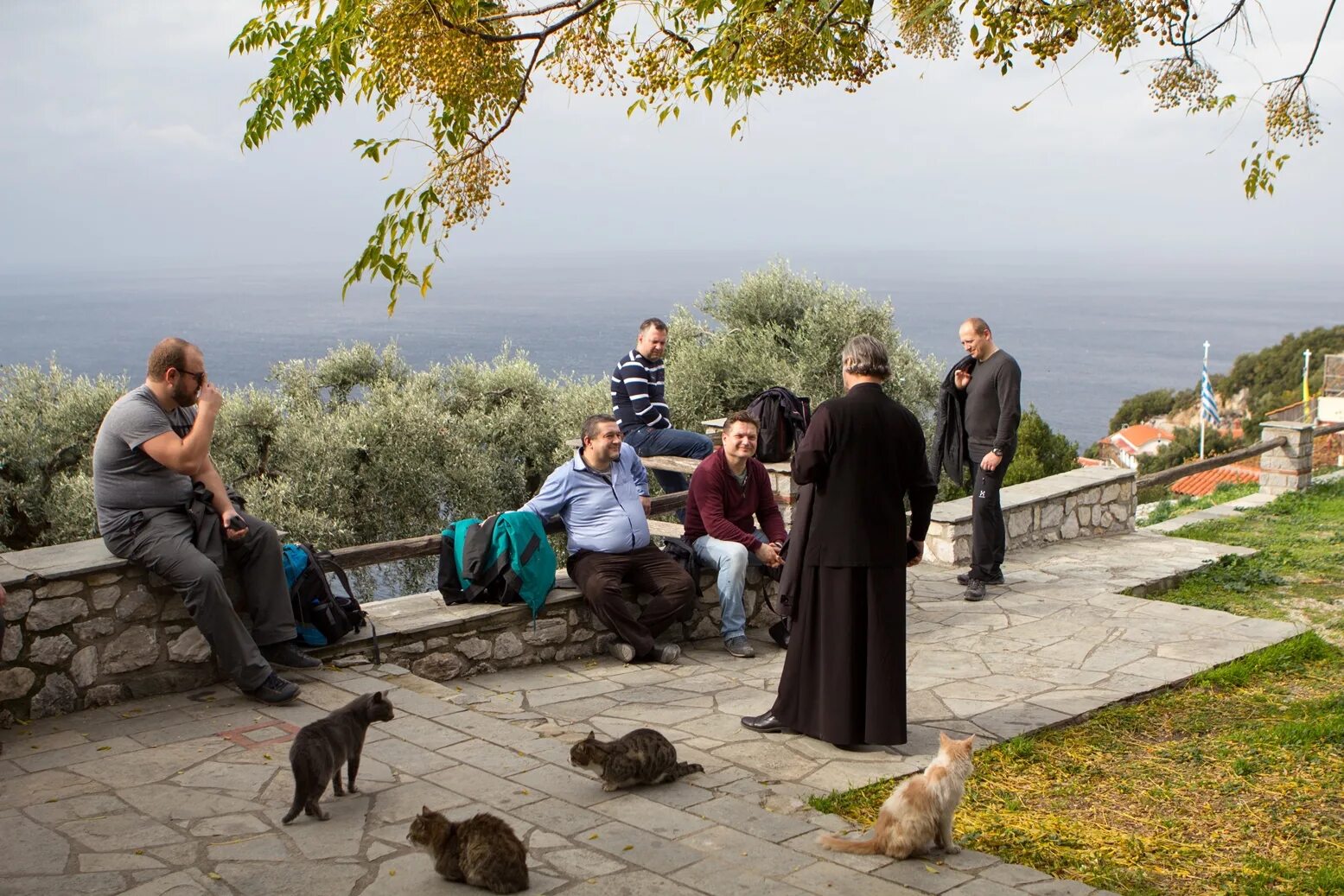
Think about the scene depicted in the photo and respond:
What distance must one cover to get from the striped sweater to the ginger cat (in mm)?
5728

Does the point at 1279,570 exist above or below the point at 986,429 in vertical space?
below

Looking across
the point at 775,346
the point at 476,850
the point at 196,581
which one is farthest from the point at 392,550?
the point at 775,346

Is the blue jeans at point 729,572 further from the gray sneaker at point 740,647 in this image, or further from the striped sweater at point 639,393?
the striped sweater at point 639,393

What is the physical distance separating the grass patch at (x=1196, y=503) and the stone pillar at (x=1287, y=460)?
294 mm

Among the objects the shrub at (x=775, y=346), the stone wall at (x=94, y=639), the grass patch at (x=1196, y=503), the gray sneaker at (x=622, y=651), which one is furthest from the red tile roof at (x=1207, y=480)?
the stone wall at (x=94, y=639)

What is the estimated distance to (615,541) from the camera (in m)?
7.32

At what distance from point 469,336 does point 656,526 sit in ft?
382

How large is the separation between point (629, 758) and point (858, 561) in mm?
1507

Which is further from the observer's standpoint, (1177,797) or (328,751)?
(1177,797)

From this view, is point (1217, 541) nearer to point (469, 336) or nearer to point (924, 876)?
point (924, 876)

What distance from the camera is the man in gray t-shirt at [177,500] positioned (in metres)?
5.55

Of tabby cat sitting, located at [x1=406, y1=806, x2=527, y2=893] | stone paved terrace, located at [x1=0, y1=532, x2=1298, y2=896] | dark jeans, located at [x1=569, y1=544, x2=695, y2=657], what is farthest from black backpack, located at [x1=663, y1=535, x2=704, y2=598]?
tabby cat sitting, located at [x1=406, y1=806, x2=527, y2=893]

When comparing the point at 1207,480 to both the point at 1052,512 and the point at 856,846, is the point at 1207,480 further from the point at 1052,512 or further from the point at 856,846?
the point at 856,846

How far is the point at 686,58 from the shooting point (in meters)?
5.67
